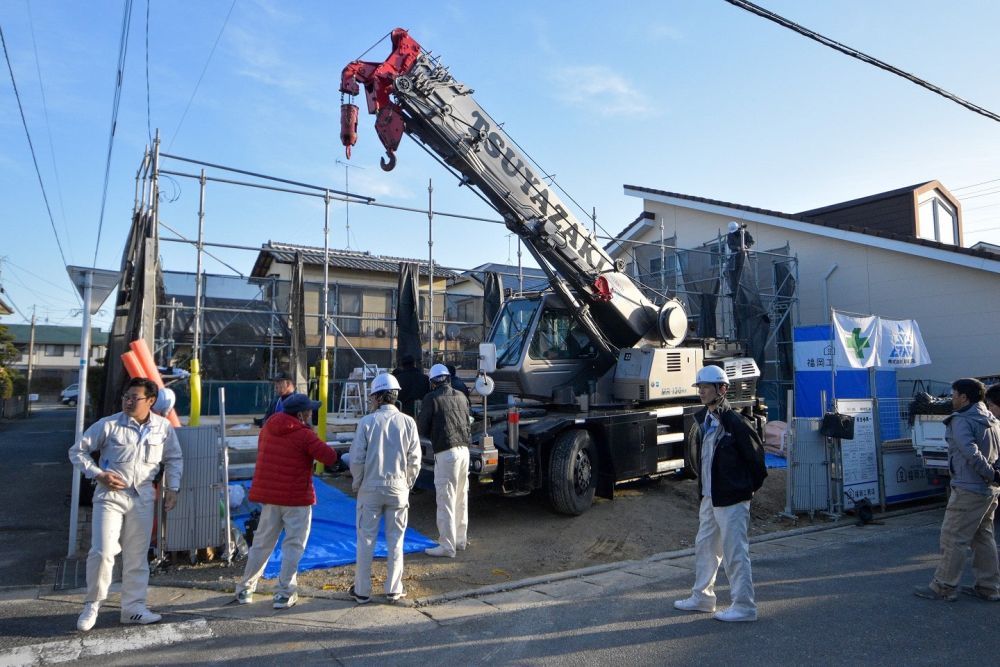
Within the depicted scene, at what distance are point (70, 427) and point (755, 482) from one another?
25207 mm

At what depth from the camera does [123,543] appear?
456 centimetres

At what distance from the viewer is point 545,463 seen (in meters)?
7.64

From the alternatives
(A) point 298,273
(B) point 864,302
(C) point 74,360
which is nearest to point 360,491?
(A) point 298,273

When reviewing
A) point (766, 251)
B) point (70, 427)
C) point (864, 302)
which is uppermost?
point (766, 251)

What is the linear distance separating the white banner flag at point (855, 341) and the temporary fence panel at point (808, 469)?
2.22 metres

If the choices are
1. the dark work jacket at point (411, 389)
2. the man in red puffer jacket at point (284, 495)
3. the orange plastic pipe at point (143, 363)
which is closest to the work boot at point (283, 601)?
the man in red puffer jacket at point (284, 495)

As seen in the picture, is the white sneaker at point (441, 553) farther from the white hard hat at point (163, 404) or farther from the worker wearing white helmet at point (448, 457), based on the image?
the white hard hat at point (163, 404)

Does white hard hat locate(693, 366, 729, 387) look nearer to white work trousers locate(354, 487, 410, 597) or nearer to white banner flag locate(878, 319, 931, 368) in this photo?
white work trousers locate(354, 487, 410, 597)

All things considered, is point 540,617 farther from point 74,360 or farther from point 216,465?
point 74,360

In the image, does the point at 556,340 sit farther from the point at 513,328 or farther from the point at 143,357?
the point at 143,357

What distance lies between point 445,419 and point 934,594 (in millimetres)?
4426

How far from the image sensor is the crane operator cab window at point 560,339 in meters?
8.94

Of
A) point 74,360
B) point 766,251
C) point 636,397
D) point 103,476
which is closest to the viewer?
point 103,476

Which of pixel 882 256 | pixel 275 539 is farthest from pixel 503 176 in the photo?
pixel 882 256
